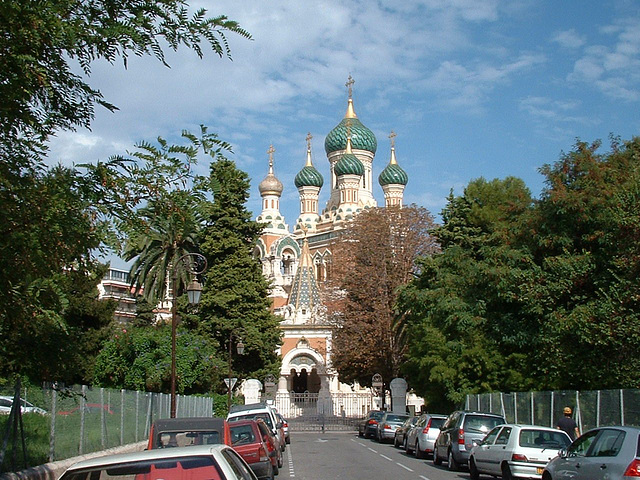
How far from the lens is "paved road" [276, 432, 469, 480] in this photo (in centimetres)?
1825

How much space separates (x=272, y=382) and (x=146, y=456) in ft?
131

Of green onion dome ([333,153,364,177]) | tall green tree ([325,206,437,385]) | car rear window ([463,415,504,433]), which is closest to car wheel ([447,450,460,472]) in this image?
Result: car rear window ([463,415,504,433])

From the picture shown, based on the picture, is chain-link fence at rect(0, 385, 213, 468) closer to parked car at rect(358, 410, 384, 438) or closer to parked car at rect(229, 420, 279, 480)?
parked car at rect(229, 420, 279, 480)

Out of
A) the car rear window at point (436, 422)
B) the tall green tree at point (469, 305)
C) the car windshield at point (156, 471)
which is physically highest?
the tall green tree at point (469, 305)

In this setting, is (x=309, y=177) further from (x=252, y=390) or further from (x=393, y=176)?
(x=252, y=390)

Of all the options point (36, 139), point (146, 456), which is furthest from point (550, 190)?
point (146, 456)

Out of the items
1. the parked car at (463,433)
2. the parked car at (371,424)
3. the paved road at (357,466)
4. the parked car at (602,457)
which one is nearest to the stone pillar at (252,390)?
the parked car at (371,424)

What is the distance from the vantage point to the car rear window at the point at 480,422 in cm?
2030

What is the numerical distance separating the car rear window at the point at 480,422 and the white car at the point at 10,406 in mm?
10645

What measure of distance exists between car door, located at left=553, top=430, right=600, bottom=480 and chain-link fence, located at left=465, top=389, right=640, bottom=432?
267 inches

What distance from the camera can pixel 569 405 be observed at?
22703 mm

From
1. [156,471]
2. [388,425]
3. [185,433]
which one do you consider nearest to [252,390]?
[388,425]

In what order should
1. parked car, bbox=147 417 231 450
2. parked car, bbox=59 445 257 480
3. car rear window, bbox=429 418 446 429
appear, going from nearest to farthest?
parked car, bbox=59 445 257 480, parked car, bbox=147 417 231 450, car rear window, bbox=429 418 446 429

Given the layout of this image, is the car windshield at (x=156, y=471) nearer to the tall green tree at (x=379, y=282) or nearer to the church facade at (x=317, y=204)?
the tall green tree at (x=379, y=282)
